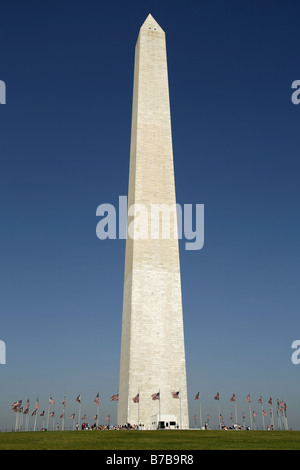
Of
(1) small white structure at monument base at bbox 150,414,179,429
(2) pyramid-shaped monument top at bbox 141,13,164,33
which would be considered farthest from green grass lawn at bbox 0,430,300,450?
(2) pyramid-shaped monument top at bbox 141,13,164,33

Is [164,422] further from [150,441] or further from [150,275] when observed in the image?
[150,441]

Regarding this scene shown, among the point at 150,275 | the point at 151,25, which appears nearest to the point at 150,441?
the point at 150,275

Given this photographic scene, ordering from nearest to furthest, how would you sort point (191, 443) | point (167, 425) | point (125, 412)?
point (191, 443)
point (167, 425)
point (125, 412)

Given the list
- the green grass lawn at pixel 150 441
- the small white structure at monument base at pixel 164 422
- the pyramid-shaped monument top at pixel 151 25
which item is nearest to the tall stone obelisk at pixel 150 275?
the small white structure at monument base at pixel 164 422

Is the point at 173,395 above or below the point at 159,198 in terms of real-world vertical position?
below

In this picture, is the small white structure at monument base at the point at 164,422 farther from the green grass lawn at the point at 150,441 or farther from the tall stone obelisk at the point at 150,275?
the green grass lawn at the point at 150,441

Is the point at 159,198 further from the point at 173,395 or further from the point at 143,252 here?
the point at 173,395
